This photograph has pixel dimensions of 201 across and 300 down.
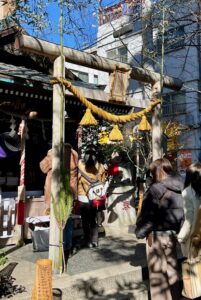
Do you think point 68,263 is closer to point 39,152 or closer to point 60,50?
point 60,50

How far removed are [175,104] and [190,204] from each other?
68.2 ft

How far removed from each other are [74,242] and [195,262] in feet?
13.5

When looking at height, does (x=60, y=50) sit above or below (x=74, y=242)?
above

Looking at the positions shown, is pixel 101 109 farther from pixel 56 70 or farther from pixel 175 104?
pixel 175 104

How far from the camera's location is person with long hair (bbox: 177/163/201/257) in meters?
4.59

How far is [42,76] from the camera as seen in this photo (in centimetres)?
992

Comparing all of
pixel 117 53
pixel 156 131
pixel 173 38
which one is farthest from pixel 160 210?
pixel 117 53

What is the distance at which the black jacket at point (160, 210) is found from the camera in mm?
4551

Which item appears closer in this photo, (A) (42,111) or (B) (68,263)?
(B) (68,263)

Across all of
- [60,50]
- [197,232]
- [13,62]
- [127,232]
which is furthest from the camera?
[13,62]

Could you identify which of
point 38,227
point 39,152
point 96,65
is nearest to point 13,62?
point 39,152

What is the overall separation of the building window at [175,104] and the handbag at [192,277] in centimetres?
2012

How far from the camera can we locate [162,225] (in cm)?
459

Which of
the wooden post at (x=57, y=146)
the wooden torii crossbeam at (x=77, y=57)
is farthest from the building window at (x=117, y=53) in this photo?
the wooden post at (x=57, y=146)
